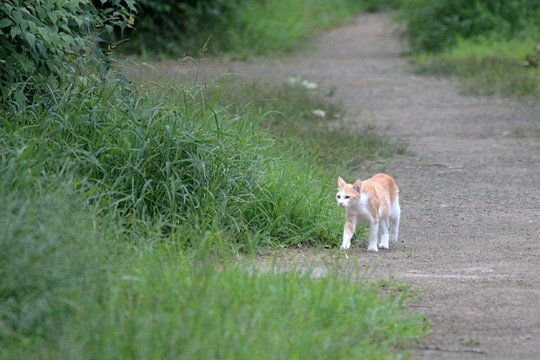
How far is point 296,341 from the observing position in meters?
4.14

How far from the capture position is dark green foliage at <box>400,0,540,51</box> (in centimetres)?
1675

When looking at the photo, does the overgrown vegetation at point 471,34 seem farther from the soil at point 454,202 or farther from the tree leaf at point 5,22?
the tree leaf at point 5,22

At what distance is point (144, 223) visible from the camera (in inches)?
217

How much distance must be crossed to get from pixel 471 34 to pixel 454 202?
9501 mm

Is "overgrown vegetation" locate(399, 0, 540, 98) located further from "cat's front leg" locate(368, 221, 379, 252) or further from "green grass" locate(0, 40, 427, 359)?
"cat's front leg" locate(368, 221, 379, 252)

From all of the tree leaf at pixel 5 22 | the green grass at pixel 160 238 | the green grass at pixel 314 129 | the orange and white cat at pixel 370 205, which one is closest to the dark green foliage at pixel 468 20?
the green grass at pixel 314 129

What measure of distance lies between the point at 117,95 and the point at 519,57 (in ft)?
31.9

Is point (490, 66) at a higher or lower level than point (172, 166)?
lower

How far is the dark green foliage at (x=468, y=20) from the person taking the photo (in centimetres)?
1675

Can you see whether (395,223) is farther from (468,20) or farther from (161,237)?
(468,20)

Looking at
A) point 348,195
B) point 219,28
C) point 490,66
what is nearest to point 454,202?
point 348,195

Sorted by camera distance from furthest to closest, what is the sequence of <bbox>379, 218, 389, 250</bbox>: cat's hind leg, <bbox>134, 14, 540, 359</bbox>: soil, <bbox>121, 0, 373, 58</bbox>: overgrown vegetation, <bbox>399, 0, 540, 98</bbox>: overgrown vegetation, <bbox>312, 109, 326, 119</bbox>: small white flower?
1. <bbox>121, 0, 373, 58</bbox>: overgrown vegetation
2. <bbox>399, 0, 540, 98</bbox>: overgrown vegetation
3. <bbox>312, 109, 326, 119</bbox>: small white flower
4. <bbox>379, 218, 389, 250</bbox>: cat's hind leg
5. <bbox>134, 14, 540, 359</bbox>: soil

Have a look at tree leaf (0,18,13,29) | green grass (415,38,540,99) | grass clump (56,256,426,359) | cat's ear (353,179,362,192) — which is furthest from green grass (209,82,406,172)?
grass clump (56,256,426,359)

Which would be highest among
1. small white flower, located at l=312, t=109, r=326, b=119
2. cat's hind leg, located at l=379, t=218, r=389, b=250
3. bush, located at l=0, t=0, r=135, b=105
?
bush, located at l=0, t=0, r=135, b=105
